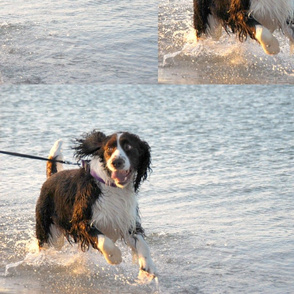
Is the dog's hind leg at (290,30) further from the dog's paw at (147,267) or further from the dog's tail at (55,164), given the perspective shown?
the dog's paw at (147,267)

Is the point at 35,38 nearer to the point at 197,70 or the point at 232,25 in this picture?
the point at 197,70

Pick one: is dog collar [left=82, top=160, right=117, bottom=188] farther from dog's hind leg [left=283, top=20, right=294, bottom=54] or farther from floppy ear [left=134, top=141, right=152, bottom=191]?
dog's hind leg [left=283, top=20, right=294, bottom=54]

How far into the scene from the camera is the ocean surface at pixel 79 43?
832cm

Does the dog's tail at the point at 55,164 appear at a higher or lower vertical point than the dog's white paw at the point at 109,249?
higher

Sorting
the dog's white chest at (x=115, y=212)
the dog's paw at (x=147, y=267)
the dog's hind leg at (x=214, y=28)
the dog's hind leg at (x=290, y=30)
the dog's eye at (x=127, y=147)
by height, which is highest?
the dog's hind leg at (x=214, y=28)

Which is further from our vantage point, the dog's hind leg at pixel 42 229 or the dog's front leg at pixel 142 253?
the dog's hind leg at pixel 42 229

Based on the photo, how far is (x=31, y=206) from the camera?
7109mm

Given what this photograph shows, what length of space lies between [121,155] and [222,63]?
3.31 metres

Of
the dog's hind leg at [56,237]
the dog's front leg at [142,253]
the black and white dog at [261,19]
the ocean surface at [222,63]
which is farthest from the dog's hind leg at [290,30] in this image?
the dog's hind leg at [56,237]

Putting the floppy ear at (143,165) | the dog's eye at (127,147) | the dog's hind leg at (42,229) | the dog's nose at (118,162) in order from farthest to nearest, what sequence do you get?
the dog's hind leg at (42,229) → the floppy ear at (143,165) → the dog's eye at (127,147) → the dog's nose at (118,162)

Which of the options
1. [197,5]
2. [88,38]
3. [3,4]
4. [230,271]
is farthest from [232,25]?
[3,4]

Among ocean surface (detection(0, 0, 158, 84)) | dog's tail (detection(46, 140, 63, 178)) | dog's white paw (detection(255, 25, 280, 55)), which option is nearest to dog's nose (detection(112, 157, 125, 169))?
dog's tail (detection(46, 140, 63, 178))

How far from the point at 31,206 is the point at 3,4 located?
4.01 meters

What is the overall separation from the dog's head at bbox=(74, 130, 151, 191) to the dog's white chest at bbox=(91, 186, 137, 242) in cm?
10
